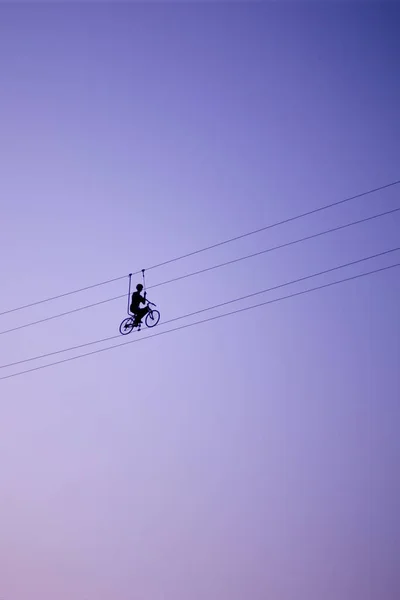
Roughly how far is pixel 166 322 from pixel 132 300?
1.32 metres

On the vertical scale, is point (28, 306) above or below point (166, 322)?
above

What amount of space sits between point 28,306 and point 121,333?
4268 millimetres

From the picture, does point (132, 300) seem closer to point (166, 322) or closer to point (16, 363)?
point (166, 322)

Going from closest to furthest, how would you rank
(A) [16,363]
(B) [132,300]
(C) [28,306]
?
(B) [132,300] → (C) [28,306] → (A) [16,363]

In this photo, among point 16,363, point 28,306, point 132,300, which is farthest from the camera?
point 16,363

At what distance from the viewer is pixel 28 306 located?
67.9 feet

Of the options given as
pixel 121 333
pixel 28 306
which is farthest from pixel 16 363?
pixel 121 333

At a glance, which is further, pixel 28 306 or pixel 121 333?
pixel 28 306

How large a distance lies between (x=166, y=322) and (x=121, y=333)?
4.65 feet

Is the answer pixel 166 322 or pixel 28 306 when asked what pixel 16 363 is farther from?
pixel 166 322

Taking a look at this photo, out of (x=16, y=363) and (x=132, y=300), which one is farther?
(x=16, y=363)

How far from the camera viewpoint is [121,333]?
1833 cm

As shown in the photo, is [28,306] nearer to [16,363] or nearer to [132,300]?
[16,363]

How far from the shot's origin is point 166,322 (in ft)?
59.5
